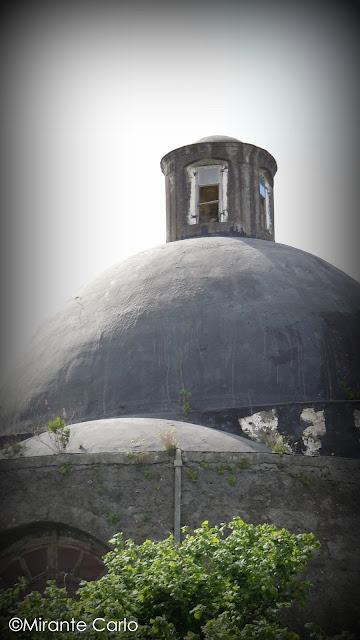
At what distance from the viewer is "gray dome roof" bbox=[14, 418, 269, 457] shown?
41.4 feet

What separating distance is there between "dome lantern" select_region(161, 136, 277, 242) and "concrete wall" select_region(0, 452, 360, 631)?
730 cm

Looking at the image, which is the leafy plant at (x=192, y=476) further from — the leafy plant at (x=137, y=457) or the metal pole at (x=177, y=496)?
the leafy plant at (x=137, y=457)

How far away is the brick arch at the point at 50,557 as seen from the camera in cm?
1200

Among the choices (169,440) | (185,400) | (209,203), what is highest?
(209,203)

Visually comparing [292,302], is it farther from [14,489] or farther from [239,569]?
[239,569]

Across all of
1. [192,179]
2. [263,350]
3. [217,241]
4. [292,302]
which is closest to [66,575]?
[263,350]

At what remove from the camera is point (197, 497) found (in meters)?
12.1

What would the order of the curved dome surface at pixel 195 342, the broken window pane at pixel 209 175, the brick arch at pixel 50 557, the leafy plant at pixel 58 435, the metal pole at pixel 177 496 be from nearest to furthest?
the metal pole at pixel 177 496 → the brick arch at pixel 50 557 → the leafy plant at pixel 58 435 → the curved dome surface at pixel 195 342 → the broken window pane at pixel 209 175

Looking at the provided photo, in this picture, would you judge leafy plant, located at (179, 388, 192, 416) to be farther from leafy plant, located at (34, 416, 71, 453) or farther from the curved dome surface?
leafy plant, located at (34, 416, 71, 453)

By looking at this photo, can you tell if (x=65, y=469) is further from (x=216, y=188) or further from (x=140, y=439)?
(x=216, y=188)

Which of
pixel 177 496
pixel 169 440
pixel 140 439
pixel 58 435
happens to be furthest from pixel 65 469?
pixel 177 496

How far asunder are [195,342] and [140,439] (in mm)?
2448

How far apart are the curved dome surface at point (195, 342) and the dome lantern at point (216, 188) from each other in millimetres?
2343

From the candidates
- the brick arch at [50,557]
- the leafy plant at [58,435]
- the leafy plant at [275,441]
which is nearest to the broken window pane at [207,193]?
the leafy plant at [275,441]
